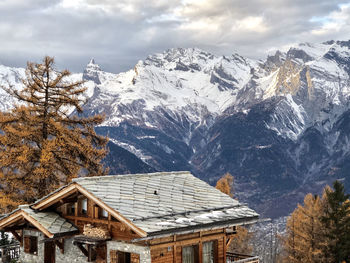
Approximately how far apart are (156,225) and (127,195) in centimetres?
324

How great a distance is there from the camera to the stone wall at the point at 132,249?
2302 centimetres

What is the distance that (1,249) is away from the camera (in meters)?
31.5

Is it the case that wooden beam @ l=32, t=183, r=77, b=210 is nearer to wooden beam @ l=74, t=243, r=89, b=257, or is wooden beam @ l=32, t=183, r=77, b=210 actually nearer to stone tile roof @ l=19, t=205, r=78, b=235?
stone tile roof @ l=19, t=205, r=78, b=235

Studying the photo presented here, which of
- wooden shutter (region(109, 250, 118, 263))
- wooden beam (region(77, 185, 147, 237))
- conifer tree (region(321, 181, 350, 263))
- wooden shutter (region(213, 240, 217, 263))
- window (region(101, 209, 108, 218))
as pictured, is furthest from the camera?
conifer tree (region(321, 181, 350, 263))

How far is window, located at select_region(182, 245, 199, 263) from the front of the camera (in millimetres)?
24984

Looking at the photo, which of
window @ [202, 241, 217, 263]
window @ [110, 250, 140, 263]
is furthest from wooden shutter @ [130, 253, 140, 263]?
window @ [202, 241, 217, 263]

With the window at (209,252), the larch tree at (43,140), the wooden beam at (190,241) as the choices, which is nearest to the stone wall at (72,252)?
the wooden beam at (190,241)

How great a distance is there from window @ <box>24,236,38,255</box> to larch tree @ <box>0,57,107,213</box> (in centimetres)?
644

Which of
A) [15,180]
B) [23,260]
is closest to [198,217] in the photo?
[23,260]

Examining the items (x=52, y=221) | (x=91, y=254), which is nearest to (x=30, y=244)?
(x=52, y=221)

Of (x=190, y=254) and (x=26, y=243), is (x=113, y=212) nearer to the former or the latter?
(x=190, y=254)

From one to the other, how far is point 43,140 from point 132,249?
1470 centimetres

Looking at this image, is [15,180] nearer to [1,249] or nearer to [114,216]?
[1,249]

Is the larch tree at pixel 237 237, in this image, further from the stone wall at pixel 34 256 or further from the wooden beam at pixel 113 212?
the wooden beam at pixel 113 212
